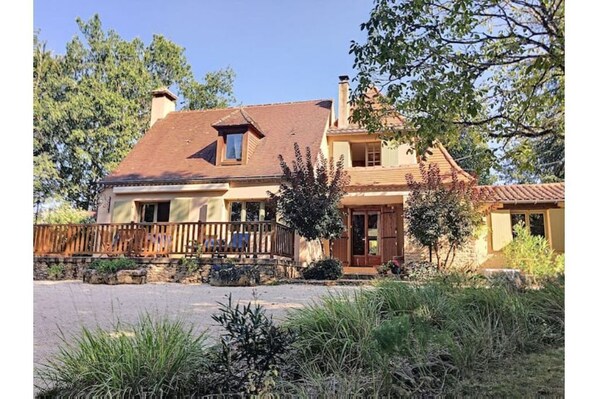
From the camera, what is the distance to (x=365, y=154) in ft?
46.5

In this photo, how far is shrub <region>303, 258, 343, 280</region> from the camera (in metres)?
9.66

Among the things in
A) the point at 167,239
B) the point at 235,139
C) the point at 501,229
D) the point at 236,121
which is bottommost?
the point at 167,239

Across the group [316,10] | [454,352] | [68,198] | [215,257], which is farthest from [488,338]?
[68,198]

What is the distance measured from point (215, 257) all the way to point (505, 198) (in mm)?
8988

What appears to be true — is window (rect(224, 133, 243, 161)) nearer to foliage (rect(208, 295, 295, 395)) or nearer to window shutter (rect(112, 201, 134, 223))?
window shutter (rect(112, 201, 134, 223))

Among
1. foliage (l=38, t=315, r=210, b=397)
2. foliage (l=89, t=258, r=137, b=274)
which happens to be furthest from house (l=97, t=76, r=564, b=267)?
foliage (l=38, t=315, r=210, b=397)

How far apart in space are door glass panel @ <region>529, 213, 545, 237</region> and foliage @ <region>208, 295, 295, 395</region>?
1233 centimetres

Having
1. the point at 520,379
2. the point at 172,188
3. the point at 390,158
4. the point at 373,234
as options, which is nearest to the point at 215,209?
the point at 172,188

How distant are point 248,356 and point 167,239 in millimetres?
9343

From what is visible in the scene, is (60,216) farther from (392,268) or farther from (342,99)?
(392,268)

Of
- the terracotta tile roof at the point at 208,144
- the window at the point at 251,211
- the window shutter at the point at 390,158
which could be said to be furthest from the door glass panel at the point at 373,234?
the window at the point at 251,211

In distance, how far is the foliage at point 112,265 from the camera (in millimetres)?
9406
